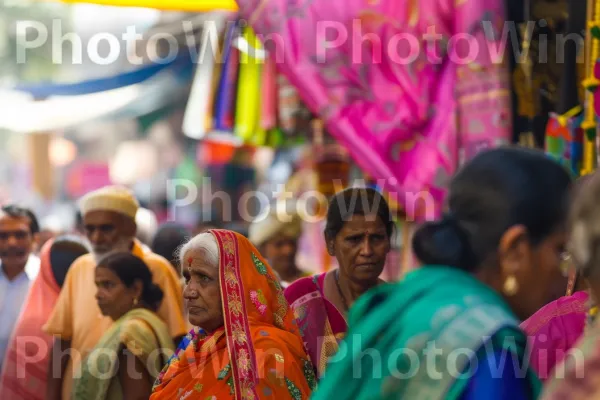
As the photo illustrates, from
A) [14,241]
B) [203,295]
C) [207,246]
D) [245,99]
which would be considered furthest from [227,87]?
[203,295]

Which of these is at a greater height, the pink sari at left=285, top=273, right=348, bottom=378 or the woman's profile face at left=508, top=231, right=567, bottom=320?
the woman's profile face at left=508, top=231, right=567, bottom=320

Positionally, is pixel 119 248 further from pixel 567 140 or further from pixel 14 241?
pixel 567 140

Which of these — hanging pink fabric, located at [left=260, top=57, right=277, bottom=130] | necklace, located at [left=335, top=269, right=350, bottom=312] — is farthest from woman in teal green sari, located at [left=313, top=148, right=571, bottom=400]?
hanging pink fabric, located at [left=260, top=57, right=277, bottom=130]

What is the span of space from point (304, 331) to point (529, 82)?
1829 mm

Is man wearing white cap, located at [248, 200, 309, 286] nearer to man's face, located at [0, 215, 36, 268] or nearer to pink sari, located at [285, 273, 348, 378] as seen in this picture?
man's face, located at [0, 215, 36, 268]

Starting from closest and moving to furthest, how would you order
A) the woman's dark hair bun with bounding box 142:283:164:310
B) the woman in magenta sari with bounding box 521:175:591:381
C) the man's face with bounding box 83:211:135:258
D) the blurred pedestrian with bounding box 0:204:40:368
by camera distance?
1. the woman in magenta sari with bounding box 521:175:591:381
2. the woman's dark hair bun with bounding box 142:283:164:310
3. the man's face with bounding box 83:211:135:258
4. the blurred pedestrian with bounding box 0:204:40:368

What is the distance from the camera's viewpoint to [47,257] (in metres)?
5.68

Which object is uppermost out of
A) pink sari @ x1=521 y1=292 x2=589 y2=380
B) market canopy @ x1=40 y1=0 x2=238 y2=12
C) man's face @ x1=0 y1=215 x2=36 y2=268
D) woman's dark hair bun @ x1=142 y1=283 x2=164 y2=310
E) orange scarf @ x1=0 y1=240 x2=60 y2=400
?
market canopy @ x1=40 y1=0 x2=238 y2=12

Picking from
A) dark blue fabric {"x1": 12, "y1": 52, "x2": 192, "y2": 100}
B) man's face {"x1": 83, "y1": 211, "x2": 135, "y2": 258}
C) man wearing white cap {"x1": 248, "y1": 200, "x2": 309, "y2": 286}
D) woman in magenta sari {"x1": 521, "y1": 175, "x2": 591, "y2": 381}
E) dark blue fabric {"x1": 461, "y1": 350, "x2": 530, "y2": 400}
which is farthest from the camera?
dark blue fabric {"x1": 12, "y1": 52, "x2": 192, "y2": 100}

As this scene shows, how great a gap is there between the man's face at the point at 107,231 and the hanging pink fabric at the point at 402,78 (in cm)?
129

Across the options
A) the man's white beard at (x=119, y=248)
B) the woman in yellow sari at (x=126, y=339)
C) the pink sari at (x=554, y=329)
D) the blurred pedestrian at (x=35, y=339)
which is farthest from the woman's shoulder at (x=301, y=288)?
the blurred pedestrian at (x=35, y=339)

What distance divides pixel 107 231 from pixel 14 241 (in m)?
0.90

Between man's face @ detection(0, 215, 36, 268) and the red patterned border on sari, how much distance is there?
2636mm

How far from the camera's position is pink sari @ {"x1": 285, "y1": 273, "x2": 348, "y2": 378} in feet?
13.0
